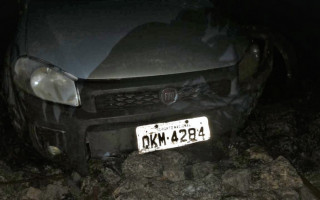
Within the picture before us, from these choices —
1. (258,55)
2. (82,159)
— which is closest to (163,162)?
(82,159)

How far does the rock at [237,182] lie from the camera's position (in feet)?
7.73

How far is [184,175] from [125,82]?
0.76 metres

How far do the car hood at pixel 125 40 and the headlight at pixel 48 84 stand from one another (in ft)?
0.20

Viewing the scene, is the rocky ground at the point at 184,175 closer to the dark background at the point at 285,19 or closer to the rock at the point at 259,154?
the rock at the point at 259,154

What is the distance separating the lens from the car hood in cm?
229

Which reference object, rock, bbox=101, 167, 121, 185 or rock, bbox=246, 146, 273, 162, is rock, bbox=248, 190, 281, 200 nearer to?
rock, bbox=246, 146, 273, 162

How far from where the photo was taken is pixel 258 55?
2.60m

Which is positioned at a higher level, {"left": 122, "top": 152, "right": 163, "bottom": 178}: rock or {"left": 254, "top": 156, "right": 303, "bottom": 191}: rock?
{"left": 122, "top": 152, "right": 163, "bottom": 178}: rock

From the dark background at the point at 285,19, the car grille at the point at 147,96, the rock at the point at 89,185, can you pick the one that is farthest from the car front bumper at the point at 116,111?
the dark background at the point at 285,19

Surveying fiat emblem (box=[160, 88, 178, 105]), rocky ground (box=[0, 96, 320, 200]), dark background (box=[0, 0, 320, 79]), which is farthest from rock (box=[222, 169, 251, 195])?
dark background (box=[0, 0, 320, 79])

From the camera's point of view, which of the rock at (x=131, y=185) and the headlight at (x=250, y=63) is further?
the headlight at (x=250, y=63)

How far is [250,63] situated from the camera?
2564 mm

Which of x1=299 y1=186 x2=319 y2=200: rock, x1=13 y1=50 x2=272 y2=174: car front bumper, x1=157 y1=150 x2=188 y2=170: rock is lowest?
x1=299 y1=186 x2=319 y2=200: rock

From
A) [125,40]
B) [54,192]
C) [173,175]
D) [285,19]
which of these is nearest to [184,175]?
[173,175]
